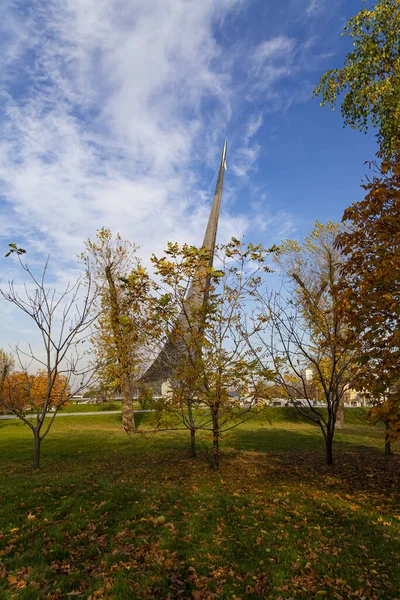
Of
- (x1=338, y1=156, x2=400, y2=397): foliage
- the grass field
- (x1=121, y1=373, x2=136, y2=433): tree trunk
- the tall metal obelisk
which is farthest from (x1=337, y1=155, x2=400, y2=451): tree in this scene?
(x1=121, y1=373, x2=136, y2=433): tree trunk

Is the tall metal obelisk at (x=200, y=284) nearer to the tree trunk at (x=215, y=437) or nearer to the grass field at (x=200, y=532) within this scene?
the tree trunk at (x=215, y=437)

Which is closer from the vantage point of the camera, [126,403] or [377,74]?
[377,74]

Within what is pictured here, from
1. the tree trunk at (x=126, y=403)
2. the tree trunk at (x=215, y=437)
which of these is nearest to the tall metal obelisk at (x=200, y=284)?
the tree trunk at (x=126, y=403)

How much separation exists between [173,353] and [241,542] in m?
6.67

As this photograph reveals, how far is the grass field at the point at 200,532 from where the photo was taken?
422 centimetres

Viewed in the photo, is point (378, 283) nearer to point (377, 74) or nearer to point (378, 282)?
point (378, 282)

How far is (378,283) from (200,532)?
544 centimetres

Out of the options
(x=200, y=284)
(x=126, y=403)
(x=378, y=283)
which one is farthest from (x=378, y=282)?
(x=126, y=403)

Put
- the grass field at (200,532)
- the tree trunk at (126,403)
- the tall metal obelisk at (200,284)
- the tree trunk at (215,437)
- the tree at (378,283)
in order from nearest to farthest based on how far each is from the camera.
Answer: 1. the grass field at (200,532)
2. the tree at (378,283)
3. the tree trunk at (215,437)
4. the tall metal obelisk at (200,284)
5. the tree trunk at (126,403)

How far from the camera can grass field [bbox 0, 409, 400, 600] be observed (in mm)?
4223

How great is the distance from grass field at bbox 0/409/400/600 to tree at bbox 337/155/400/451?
89.2 inches

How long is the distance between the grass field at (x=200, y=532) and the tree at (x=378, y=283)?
2.26m

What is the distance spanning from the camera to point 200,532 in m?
5.66

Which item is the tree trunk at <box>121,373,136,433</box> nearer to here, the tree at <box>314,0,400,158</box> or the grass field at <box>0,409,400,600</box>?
the grass field at <box>0,409,400,600</box>
